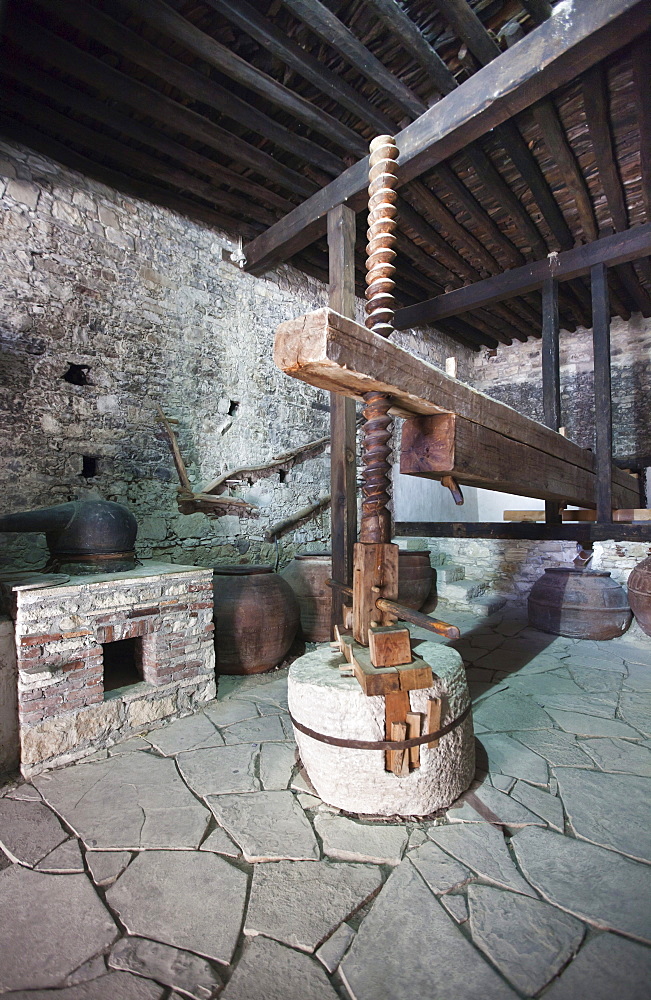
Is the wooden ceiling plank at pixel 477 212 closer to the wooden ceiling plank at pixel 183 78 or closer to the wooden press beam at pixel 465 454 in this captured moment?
the wooden ceiling plank at pixel 183 78

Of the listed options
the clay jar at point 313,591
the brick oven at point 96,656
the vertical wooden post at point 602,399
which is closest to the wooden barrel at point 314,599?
the clay jar at point 313,591

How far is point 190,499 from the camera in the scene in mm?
5023

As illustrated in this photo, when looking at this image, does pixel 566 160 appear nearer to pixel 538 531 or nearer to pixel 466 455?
pixel 466 455

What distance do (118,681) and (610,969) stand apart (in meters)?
2.91

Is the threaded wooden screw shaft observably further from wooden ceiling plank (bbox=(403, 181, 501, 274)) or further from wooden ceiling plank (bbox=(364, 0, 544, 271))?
wooden ceiling plank (bbox=(403, 181, 501, 274))

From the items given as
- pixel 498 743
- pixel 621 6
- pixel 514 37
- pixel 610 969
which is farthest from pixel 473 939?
pixel 514 37

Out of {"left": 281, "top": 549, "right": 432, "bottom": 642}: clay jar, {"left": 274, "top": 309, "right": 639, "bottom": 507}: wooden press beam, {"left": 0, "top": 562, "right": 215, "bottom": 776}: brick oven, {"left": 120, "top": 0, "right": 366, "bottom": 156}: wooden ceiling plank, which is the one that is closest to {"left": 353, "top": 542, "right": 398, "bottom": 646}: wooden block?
{"left": 274, "top": 309, "right": 639, "bottom": 507}: wooden press beam

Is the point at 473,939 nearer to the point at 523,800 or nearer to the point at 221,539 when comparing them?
the point at 523,800

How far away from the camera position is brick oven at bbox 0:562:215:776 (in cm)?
246

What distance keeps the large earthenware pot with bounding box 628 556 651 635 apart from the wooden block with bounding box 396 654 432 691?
3.59 m

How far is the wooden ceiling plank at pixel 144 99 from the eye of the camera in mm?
3124

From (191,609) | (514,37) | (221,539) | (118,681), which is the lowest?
(118,681)

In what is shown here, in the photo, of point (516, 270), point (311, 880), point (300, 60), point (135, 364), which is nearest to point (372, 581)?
point (311, 880)

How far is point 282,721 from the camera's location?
302 centimetres
